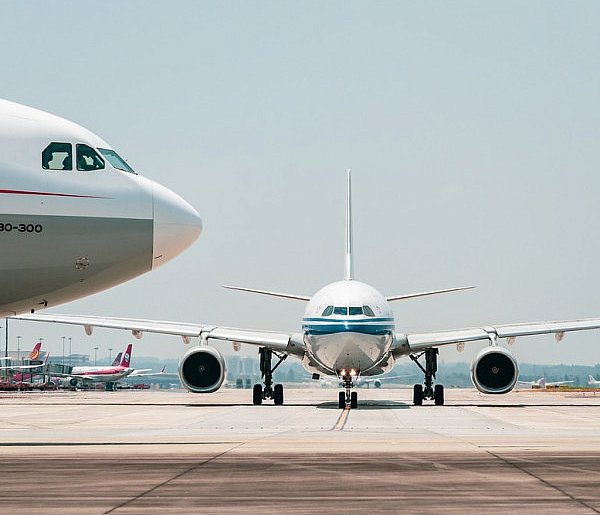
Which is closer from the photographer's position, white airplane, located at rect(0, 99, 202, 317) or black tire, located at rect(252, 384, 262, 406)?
white airplane, located at rect(0, 99, 202, 317)

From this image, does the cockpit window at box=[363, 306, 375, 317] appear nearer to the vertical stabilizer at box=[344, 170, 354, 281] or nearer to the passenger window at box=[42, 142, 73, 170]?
the vertical stabilizer at box=[344, 170, 354, 281]

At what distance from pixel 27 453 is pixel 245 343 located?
23.8 m

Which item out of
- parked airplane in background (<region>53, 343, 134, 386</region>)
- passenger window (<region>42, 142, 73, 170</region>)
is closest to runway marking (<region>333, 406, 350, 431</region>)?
passenger window (<region>42, 142, 73, 170</region>)

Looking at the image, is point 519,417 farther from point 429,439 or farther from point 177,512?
point 177,512

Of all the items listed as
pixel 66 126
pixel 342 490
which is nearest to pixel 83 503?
pixel 342 490

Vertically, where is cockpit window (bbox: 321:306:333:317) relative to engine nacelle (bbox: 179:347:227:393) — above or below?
above

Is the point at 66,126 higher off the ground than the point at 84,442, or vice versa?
the point at 66,126

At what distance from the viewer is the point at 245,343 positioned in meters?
39.8

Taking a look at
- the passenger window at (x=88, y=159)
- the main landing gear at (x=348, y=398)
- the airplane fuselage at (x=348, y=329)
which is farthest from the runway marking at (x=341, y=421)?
the passenger window at (x=88, y=159)

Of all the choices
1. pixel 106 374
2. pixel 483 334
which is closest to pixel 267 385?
pixel 483 334

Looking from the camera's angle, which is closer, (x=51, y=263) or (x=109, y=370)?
(x=51, y=263)

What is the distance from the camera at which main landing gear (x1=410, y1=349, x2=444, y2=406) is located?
3866 cm

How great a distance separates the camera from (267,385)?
130 feet

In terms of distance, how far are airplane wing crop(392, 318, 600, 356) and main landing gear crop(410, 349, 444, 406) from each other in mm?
885
